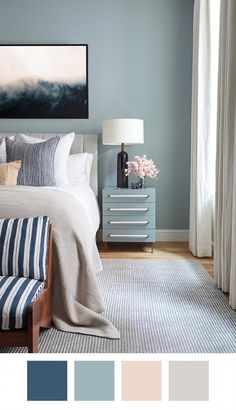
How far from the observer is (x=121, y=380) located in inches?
50.4

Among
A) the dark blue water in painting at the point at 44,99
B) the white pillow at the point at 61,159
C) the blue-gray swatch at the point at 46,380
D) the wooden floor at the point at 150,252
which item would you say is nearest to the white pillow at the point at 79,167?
the white pillow at the point at 61,159

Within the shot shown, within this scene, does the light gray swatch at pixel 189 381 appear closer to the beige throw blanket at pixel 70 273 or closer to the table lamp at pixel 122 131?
the beige throw blanket at pixel 70 273

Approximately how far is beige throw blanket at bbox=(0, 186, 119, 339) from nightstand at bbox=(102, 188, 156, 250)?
2015 mm

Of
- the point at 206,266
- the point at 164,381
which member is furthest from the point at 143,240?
the point at 164,381

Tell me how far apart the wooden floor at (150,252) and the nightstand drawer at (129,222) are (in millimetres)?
254

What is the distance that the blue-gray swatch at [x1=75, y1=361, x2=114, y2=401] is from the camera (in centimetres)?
124

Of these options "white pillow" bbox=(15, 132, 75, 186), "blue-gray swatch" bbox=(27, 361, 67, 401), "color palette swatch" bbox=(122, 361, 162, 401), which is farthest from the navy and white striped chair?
"white pillow" bbox=(15, 132, 75, 186)

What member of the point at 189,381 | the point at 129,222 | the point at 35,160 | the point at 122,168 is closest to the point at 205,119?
the point at 122,168

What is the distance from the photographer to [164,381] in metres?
1.27

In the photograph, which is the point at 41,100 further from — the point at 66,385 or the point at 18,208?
the point at 66,385

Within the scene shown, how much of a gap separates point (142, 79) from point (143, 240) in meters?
1.74

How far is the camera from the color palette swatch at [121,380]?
1238 millimetres

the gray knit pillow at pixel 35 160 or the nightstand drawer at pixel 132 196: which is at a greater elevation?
the gray knit pillow at pixel 35 160

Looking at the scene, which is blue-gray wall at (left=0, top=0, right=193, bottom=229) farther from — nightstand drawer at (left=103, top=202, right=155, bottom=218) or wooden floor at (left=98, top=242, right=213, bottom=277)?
wooden floor at (left=98, top=242, right=213, bottom=277)
